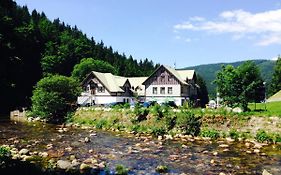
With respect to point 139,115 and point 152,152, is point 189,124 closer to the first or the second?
point 139,115

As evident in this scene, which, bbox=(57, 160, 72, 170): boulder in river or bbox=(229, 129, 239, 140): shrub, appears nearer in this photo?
bbox=(57, 160, 72, 170): boulder in river

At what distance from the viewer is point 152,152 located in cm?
3003

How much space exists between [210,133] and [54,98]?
87.2 ft

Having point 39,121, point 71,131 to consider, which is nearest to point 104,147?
point 71,131

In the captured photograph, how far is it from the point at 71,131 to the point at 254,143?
22.7 meters

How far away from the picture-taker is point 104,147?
32.4 m

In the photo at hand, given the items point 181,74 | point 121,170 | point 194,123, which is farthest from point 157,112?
point 181,74

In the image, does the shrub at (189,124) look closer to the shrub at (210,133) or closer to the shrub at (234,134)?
the shrub at (210,133)

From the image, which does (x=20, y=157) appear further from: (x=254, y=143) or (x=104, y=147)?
(x=254, y=143)

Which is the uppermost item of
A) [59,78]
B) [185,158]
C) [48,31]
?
[48,31]

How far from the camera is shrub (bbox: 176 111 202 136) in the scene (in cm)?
4025

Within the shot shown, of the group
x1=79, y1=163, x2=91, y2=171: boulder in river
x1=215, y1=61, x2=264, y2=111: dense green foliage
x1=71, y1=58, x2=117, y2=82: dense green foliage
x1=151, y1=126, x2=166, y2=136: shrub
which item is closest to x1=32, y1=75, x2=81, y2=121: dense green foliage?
x1=151, y1=126, x2=166, y2=136: shrub

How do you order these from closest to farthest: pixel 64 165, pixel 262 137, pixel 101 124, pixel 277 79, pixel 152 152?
pixel 64 165, pixel 152 152, pixel 262 137, pixel 101 124, pixel 277 79

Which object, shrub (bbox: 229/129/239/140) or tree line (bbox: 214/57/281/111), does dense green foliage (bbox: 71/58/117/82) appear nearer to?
tree line (bbox: 214/57/281/111)
